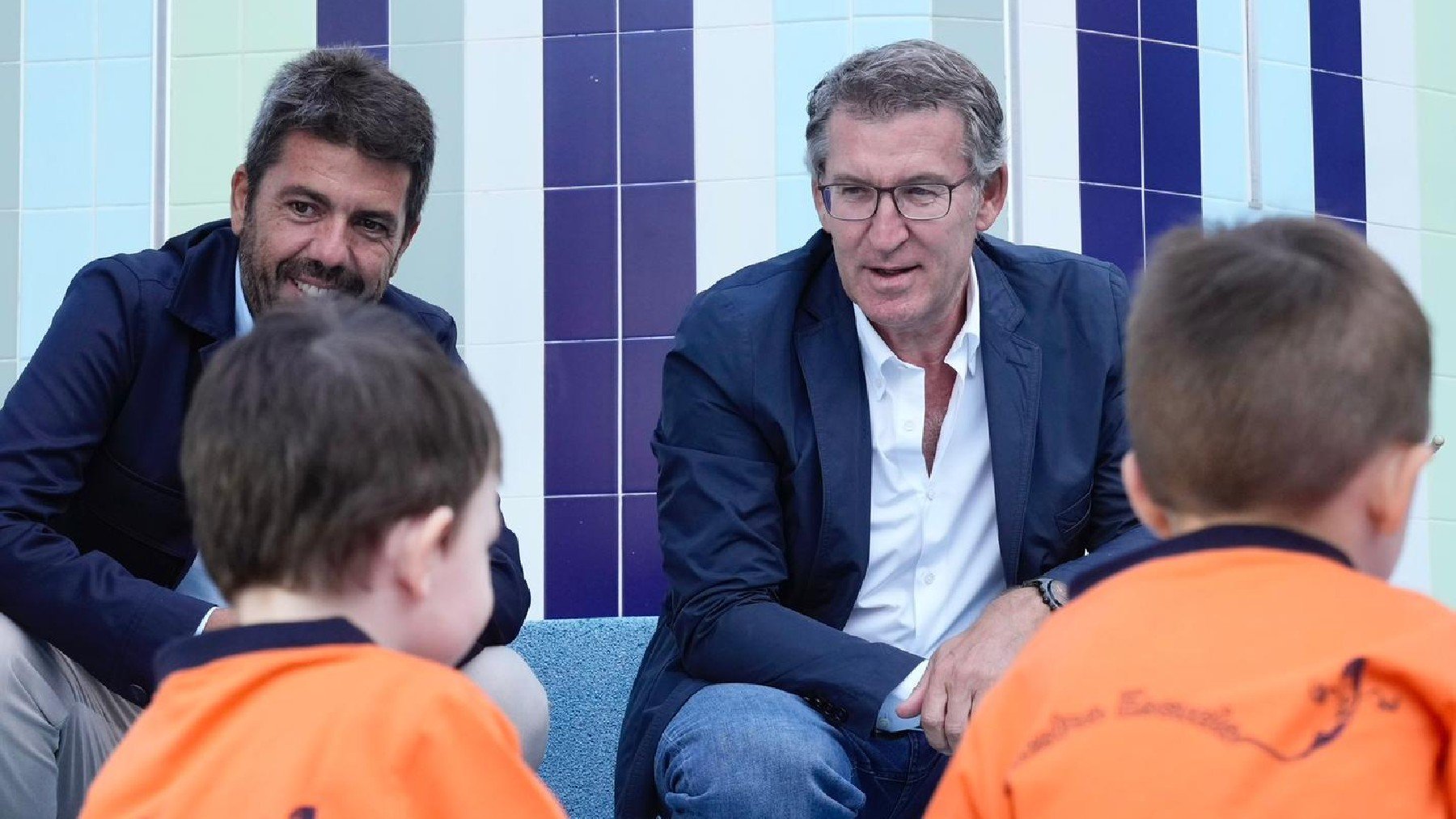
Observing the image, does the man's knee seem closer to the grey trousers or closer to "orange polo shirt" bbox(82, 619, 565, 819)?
the grey trousers

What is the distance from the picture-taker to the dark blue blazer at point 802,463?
2.57 m

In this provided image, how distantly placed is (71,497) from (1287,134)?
8.98ft

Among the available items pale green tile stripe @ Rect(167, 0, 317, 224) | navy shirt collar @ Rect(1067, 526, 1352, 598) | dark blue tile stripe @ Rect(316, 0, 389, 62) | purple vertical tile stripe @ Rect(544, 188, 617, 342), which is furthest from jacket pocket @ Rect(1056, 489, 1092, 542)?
pale green tile stripe @ Rect(167, 0, 317, 224)

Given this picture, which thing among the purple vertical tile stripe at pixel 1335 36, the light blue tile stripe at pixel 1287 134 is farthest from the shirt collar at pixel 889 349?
the purple vertical tile stripe at pixel 1335 36

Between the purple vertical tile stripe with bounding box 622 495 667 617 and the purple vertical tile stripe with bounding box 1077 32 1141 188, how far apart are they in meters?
1.19

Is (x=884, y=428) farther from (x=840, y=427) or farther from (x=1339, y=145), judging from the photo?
(x=1339, y=145)

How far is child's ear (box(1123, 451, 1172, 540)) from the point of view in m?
1.62

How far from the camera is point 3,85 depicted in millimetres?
4109

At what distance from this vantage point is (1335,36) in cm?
413

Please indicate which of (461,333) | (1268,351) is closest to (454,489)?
(1268,351)

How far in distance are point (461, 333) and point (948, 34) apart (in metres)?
1.23

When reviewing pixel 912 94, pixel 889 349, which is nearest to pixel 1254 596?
pixel 889 349

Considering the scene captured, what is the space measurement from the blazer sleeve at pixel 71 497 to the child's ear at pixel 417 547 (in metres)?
1.02

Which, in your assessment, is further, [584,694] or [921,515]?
[584,694]
